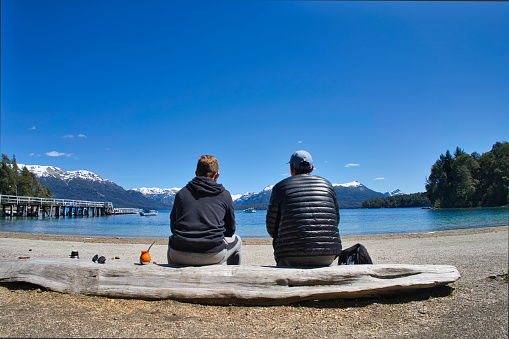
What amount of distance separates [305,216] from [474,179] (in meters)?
107

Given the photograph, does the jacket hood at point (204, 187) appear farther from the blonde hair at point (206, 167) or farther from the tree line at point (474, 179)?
the tree line at point (474, 179)

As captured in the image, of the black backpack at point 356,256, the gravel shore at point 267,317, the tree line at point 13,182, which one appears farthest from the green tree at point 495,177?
the tree line at point 13,182

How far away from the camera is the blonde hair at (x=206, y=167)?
3.95m

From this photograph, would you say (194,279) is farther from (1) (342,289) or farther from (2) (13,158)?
(2) (13,158)

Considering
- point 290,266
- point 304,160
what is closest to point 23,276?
point 290,266

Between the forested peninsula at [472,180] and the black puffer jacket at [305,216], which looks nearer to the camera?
the black puffer jacket at [305,216]

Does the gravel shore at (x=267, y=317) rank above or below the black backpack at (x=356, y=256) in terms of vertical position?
below

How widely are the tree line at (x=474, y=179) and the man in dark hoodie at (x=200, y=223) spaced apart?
9866cm

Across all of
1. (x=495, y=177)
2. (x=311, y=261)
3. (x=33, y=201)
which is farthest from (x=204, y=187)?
(x=495, y=177)

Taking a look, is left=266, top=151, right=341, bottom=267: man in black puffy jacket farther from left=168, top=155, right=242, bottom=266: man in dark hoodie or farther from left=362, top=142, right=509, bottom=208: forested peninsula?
left=362, top=142, right=509, bottom=208: forested peninsula

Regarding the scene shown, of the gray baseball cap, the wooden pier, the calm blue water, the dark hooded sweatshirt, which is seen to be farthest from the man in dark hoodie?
the wooden pier

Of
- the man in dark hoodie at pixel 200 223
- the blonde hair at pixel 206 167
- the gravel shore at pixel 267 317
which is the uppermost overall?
the blonde hair at pixel 206 167

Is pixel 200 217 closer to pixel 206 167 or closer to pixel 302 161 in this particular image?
pixel 206 167

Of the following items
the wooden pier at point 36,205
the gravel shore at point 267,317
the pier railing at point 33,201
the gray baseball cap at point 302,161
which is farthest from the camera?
the wooden pier at point 36,205
